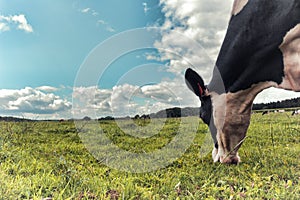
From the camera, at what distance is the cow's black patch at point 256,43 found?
3.46 metres

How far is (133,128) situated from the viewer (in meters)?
6.54

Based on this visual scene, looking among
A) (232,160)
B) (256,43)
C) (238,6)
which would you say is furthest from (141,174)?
(238,6)

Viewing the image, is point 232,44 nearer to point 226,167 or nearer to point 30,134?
point 226,167

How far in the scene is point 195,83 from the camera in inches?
161

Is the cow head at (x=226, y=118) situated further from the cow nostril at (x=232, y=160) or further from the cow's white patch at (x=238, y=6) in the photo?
the cow's white patch at (x=238, y=6)

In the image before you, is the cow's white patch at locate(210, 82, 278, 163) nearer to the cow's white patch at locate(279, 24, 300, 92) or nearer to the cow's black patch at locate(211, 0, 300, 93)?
the cow's black patch at locate(211, 0, 300, 93)

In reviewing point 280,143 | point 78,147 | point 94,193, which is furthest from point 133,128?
point 94,193

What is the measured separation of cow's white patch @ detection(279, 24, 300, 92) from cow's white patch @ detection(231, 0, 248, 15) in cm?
69

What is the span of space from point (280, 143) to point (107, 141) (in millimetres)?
2697

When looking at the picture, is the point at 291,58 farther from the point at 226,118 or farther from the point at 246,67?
the point at 226,118

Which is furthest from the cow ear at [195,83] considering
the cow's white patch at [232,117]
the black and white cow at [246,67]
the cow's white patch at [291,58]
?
the cow's white patch at [291,58]

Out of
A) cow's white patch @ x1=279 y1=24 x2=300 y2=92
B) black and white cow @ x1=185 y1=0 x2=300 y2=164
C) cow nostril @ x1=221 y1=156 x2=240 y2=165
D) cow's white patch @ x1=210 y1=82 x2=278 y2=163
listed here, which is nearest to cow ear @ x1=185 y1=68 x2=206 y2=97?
black and white cow @ x1=185 y1=0 x2=300 y2=164

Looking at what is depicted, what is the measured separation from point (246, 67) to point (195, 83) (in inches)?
23.5

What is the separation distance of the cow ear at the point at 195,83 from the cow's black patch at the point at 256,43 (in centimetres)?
26
